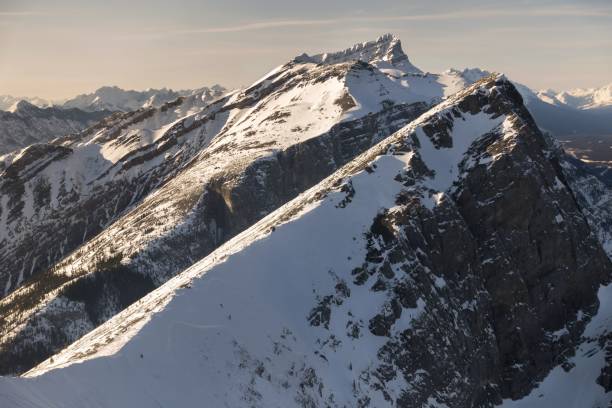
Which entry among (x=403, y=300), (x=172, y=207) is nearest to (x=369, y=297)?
(x=403, y=300)

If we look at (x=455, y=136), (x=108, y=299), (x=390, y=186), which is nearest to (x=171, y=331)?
(x=390, y=186)

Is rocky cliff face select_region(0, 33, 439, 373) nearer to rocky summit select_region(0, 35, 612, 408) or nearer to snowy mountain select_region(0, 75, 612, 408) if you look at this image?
rocky summit select_region(0, 35, 612, 408)

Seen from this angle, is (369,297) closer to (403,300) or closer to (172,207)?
(403,300)

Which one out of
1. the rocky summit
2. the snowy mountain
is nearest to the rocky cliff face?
the rocky summit

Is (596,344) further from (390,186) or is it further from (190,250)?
(190,250)

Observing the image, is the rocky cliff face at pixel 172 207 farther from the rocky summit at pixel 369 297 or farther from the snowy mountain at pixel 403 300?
the snowy mountain at pixel 403 300
